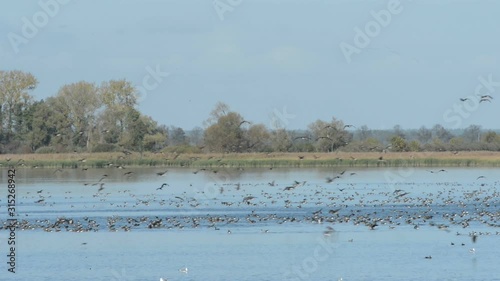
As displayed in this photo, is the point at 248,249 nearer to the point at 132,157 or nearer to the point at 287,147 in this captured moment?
the point at 132,157

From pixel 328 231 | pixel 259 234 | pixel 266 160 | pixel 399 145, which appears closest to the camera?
pixel 259 234

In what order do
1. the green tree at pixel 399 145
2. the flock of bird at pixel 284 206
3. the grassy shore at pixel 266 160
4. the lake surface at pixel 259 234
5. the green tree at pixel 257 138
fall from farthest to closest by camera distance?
the green tree at pixel 257 138 → the green tree at pixel 399 145 → the grassy shore at pixel 266 160 → the flock of bird at pixel 284 206 → the lake surface at pixel 259 234

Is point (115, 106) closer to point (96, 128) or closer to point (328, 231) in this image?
point (96, 128)

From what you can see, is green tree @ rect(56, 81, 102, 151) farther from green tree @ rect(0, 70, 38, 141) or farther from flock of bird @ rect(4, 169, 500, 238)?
flock of bird @ rect(4, 169, 500, 238)

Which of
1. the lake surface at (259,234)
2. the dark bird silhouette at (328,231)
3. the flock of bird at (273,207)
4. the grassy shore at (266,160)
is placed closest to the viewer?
the lake surface at (259,234)

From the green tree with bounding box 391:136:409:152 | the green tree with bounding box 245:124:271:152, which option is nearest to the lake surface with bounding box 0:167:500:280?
the green tree with bounding box 391:136:409:152

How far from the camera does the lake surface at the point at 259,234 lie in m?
23.0

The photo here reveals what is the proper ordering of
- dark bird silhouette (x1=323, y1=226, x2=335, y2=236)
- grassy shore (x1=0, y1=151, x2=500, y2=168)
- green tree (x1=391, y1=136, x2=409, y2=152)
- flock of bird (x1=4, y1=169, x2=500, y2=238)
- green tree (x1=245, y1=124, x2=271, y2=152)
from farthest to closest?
1. green tree (x1=245, y1=124, x2=271, y2=152)
2. green tree (x1=391, y1=136, x2=409, y2=152)
3. grassy shore (x1=0, y1=151, x2=500, y2=168)
4. flock of bird (x1=4, y1=169, x2=500, y2=238)
5. dark bird silhouette (x1=323, y1=226, x2=335, y2=236)

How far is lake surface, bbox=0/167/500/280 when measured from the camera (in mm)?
23031

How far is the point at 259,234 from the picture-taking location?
29266 millimetres

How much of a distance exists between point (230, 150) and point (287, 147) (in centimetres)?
875

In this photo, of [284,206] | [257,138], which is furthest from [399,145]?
[284,206]

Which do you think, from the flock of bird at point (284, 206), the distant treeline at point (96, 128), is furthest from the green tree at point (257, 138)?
the flock of bird at point (284, 206)

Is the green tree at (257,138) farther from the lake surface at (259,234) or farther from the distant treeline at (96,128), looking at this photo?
the lake surface at (259,234)
